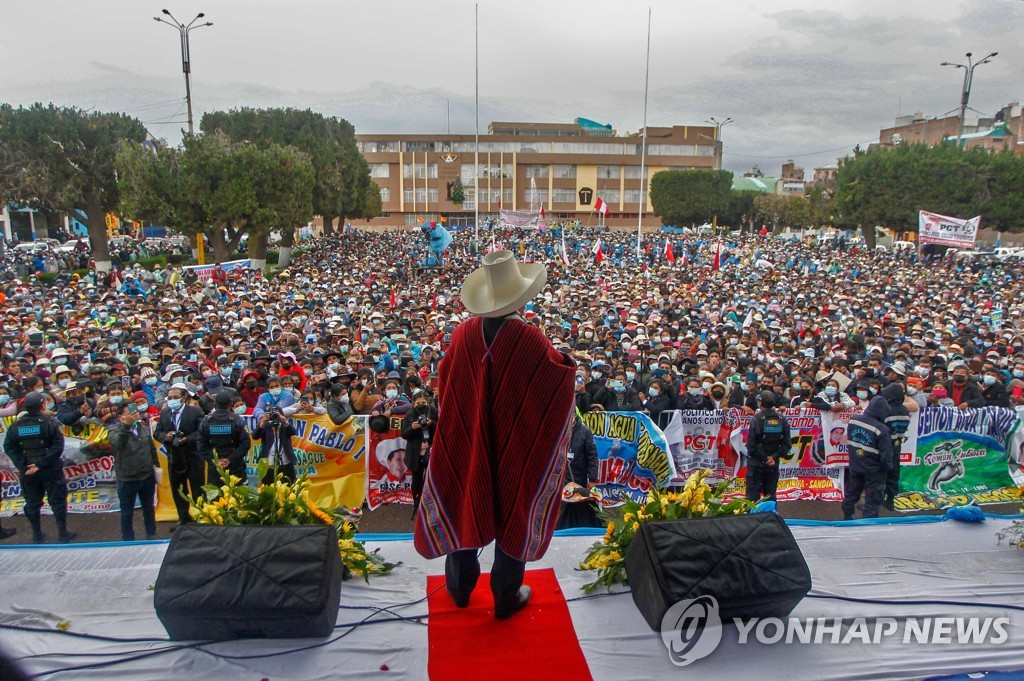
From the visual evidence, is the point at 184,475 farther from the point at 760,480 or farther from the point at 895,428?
the point at 895,428

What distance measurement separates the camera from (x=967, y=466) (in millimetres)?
7438

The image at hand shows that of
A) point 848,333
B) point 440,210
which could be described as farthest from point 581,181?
point 848,333

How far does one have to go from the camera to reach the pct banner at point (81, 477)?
22.2ft

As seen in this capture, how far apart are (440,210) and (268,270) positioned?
44.1 m

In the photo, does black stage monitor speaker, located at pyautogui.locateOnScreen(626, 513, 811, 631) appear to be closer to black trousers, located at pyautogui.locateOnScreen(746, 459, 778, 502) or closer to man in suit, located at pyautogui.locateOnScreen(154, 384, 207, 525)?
black trousers, located at pyautogui.locateOnScreen(746, 459, 778, 502)

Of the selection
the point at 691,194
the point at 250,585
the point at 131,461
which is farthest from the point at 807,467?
the point at 691,194

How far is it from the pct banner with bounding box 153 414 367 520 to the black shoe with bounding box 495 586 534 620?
4.12 metres

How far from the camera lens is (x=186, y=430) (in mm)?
6074

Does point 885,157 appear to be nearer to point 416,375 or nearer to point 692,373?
point 692,373

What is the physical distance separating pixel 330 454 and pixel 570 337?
23.4ft

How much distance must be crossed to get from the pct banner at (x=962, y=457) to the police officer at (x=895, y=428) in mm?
717

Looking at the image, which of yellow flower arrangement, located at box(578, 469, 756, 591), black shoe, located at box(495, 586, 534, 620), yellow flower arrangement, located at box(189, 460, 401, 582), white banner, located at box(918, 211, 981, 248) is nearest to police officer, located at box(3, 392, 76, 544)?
yellow flower arrangement, located at box(189, 460, 401, 582)

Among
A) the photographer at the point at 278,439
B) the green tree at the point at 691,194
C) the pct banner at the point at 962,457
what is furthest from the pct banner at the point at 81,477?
the green tree at the point at 691,194

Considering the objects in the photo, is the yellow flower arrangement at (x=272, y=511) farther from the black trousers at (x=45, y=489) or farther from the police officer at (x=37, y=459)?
the black trousers at (x=45, y=489)
